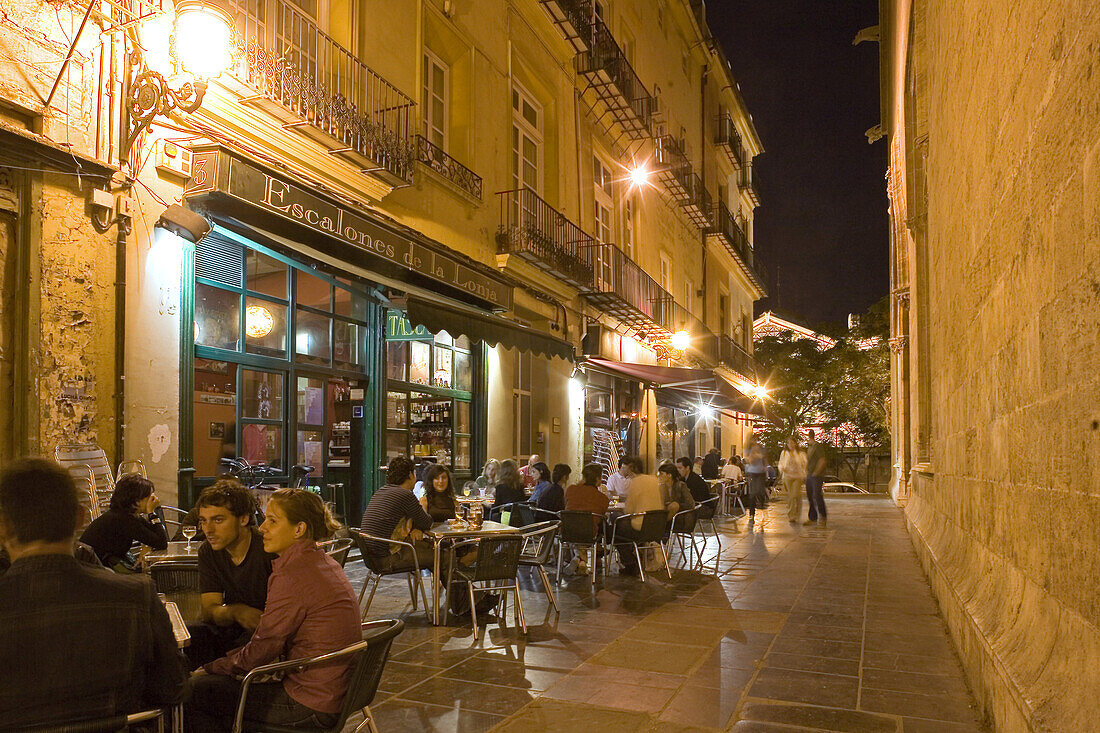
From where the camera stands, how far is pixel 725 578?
30.0ft

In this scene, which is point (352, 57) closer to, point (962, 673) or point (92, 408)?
point (92, 408)

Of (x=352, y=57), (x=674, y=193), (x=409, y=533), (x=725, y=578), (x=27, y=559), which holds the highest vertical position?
(x=674, y=193)

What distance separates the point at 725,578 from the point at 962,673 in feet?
13.0

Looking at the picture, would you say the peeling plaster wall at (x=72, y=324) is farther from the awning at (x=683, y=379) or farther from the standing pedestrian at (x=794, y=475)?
the standing pedestrian at (x=794, y=475)

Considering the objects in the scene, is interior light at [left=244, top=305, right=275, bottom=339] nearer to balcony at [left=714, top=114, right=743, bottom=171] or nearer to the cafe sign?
the cafe sign

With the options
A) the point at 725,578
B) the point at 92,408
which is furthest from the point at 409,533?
the point at 725,578

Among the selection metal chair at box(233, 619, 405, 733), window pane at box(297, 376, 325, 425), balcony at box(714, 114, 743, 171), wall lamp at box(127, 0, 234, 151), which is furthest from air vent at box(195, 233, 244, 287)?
balcony at box(714, 114, 743, 171)

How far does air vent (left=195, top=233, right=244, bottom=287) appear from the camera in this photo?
7984 mm

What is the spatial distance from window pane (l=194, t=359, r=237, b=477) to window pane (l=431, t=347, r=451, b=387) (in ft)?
13.9

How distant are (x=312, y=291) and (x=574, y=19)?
8365 mm

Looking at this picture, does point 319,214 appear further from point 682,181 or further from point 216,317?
point 682,181

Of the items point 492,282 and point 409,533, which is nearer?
point 409,533

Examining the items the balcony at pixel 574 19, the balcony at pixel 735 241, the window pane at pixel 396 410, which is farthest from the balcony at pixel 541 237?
the balcony at pixel 735 241

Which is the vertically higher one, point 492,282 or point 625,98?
point 625,98
